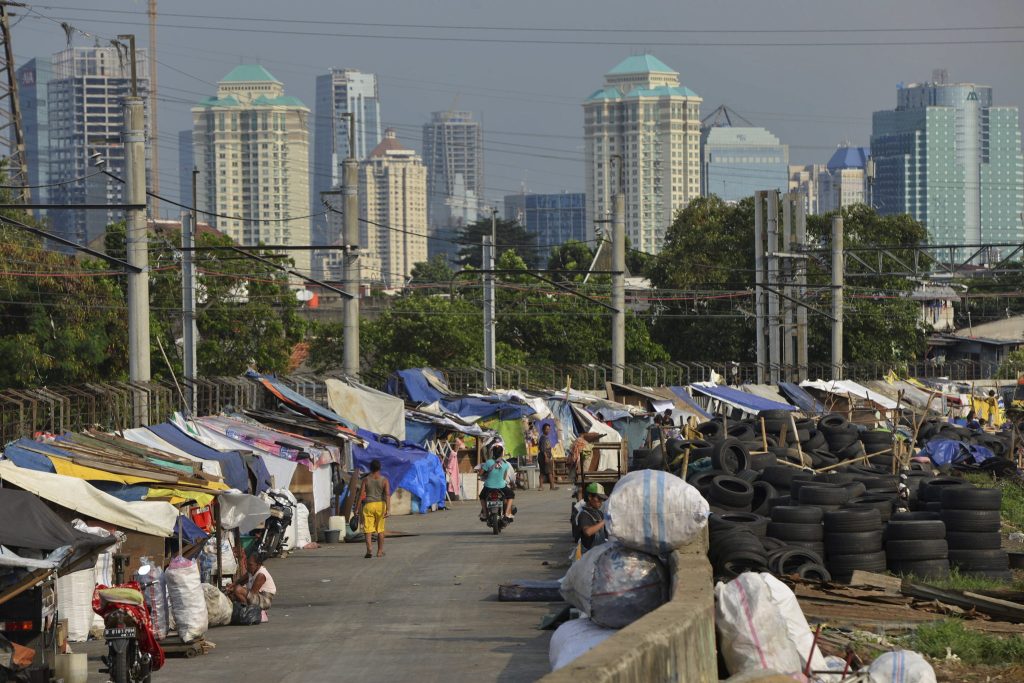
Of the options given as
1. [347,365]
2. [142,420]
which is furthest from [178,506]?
[347,365]

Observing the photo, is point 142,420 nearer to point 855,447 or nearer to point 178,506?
point 178,506

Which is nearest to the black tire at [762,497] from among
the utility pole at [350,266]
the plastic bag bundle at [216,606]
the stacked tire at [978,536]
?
the stacked tire at [978,536]

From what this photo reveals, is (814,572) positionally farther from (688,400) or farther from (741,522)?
(688,400)

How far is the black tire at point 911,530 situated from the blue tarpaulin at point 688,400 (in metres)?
27.8

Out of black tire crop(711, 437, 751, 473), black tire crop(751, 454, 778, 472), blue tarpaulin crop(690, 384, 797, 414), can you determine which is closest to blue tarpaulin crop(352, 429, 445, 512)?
black tire crop(751, 454, 778, 472)

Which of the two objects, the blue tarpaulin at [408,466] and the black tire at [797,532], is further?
the blue tarpaulin at [408,466]

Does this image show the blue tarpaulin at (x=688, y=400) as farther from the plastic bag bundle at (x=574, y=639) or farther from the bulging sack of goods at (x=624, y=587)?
the bulging sack of goods at (x=624, y=587)

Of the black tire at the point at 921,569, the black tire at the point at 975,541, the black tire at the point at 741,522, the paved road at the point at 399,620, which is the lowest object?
the paved road at the point at 399,620

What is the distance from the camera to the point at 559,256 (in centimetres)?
12675

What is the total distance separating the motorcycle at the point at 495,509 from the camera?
85.5ft

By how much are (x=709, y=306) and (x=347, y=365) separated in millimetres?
46818

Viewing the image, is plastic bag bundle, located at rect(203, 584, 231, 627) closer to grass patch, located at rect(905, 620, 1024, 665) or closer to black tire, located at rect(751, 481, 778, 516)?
black tire, located at rect(751, 481, 778, 516)

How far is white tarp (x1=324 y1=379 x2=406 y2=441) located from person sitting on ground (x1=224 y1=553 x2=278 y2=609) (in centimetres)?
1531

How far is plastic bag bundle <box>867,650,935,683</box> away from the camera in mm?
10867
